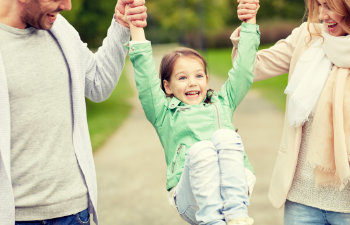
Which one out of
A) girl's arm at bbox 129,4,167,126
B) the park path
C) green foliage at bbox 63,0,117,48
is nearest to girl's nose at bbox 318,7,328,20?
girl's arm at bbox 129,4,167,126

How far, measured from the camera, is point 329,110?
9.10 feet

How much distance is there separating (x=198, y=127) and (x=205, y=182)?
427 millimetres

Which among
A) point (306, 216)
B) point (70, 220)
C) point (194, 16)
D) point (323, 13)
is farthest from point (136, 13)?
point (194, 16)

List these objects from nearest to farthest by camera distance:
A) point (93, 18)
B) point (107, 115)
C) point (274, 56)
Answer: point (274, 56) → point (93, 18) → point (107, 115)

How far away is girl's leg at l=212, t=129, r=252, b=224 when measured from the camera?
7.98 feet

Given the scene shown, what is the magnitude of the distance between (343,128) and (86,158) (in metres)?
1.28

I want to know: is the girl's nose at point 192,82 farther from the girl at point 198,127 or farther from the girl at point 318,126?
the girl at point 318,126

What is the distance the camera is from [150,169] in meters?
7.24

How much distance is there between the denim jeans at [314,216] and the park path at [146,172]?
255cm

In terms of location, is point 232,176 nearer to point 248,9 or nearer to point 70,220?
point 70,220

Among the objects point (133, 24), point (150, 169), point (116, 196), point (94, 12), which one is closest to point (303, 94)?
point (133, 24)

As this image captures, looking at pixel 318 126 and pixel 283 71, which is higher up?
pixel 283 71

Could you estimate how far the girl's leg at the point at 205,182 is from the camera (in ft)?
8.00

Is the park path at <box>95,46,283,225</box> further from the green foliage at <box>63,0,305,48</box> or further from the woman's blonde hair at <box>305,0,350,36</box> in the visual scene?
the green foliage at <box>63,0,305,48</box>
